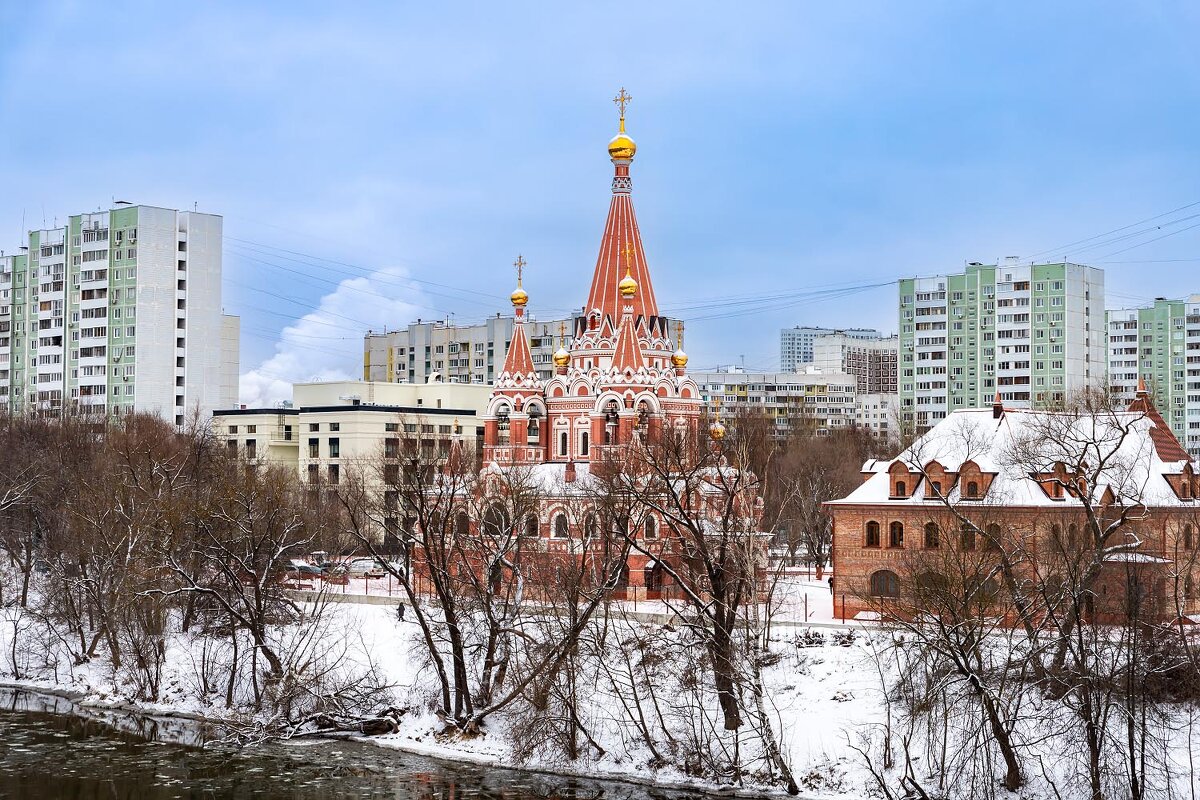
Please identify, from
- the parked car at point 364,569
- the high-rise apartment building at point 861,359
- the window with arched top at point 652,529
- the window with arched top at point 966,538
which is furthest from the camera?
the high-rise apartment building at point 861,359

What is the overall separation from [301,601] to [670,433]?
19.0 m

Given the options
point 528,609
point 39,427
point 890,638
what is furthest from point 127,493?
point 39,427

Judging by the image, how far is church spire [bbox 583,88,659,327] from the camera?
193ft

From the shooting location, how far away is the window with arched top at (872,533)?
155ft

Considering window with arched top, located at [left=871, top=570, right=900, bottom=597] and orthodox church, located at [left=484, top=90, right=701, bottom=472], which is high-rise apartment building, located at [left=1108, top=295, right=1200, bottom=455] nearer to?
orthodox church, located at [left=484, top=90, right=701, bottom=472]

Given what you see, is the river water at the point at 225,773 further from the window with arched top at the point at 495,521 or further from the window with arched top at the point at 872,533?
the window with arched top at the point at 872,533

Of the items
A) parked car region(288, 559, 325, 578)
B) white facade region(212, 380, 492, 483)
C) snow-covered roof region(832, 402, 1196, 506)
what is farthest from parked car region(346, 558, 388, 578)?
snow-covered roof region(832, 402, 1196, 506)

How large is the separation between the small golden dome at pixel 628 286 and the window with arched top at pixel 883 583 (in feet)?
53.3

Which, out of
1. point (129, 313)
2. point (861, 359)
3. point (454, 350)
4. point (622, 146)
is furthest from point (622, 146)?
point (861, 359)

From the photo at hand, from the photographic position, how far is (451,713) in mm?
38500

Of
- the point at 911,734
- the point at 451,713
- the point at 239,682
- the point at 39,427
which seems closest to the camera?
the point at 911,734

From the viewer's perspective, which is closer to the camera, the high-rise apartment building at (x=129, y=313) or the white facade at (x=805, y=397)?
the high-rise apartment building at (x=129, y=313)

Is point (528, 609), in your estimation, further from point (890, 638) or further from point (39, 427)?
point (39, 427)

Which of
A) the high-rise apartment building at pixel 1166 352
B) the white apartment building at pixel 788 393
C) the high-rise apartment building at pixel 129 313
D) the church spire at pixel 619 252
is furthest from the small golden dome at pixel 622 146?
the white apartment building at pixel 788 393
